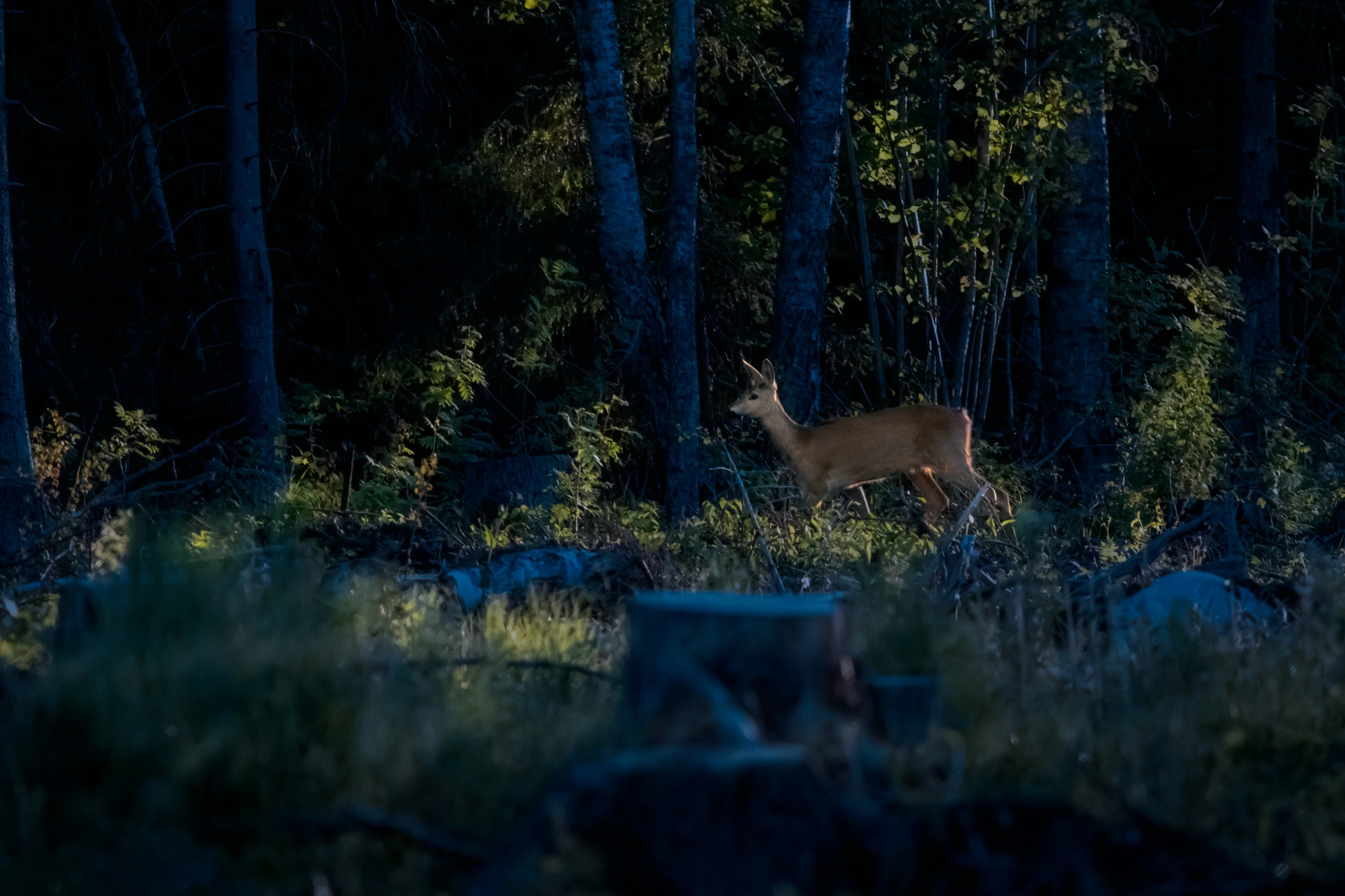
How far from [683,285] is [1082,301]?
16.0 ft

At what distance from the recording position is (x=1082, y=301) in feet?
52.0

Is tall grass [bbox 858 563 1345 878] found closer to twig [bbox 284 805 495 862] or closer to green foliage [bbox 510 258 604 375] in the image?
twig [bbox 284 805 495 862]

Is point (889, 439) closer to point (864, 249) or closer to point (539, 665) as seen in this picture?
point (864, 249)

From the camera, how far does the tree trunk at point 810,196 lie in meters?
13.6

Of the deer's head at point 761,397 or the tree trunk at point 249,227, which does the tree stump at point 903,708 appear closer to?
the tree trunk at point 249,227

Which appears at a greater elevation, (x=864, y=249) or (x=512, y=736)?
(x=864, y=249)

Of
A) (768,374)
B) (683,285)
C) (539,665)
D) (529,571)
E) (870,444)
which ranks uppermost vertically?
(683,285)

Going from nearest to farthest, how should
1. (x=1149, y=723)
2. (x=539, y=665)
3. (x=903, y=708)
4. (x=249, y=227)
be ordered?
(x=903, y=708)
(x=1149, y=723)
(x=539, y=665)
(x=249, y=227)

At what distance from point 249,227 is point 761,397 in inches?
178

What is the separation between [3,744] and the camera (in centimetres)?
359

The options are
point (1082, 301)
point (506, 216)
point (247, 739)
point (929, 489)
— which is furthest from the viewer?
point (1082, 301)

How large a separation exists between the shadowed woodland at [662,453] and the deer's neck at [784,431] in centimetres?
5

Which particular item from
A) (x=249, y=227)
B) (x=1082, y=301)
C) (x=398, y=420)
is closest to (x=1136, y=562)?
(x=249, y=227)

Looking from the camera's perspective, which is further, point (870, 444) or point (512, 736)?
point (870, 444)
